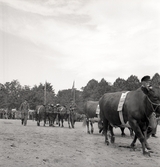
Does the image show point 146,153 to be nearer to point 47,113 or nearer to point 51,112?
point 51,112

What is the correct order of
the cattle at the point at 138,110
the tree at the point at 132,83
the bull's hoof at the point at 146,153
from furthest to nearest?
the tree at the point at 132,83, the cattle at the point at 138,110, the bull's hoof at the point at 146,153

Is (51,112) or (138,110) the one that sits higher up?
(51,112)

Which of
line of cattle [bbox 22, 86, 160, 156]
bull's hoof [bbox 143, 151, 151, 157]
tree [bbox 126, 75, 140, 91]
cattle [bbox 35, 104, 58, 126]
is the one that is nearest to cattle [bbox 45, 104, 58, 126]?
cattle [bbox 35, 104, 58, 126]

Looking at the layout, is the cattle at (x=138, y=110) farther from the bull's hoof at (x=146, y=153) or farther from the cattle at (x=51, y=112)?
the cattle at (x=51, y=112)

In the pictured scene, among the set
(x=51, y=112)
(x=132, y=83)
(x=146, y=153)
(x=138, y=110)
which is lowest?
(x=146, y=153)

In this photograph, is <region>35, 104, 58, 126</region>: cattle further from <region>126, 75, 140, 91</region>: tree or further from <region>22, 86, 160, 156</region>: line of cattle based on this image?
<region>126, 75, 140, 91</region>: tree

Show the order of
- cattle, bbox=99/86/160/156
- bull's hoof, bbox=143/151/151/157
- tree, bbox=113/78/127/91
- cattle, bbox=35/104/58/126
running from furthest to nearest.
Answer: tree, bbox=113/78/127/91 < cattle, bbox=35/104/58/126 < cattle, bbox=99/86/160/156 < bull's hoof, bbox=143/151/151/157

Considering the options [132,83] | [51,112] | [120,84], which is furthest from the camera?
[120,84]

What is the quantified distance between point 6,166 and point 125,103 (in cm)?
488

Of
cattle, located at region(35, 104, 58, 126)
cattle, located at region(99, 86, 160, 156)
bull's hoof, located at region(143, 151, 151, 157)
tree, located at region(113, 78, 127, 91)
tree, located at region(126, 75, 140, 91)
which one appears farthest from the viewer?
tree, located at region(113, 78, 127, 91)

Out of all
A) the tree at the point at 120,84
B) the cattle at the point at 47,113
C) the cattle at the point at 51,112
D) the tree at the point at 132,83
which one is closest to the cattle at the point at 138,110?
the cattle at the point at 47,113

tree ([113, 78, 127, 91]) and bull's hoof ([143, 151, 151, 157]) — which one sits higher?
tree ([113, 78, 127, 91])

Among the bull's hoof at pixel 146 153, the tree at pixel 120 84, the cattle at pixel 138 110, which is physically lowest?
the bull's hoof at pixel 146 153

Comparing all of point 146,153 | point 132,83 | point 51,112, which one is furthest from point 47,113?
point 132,83
